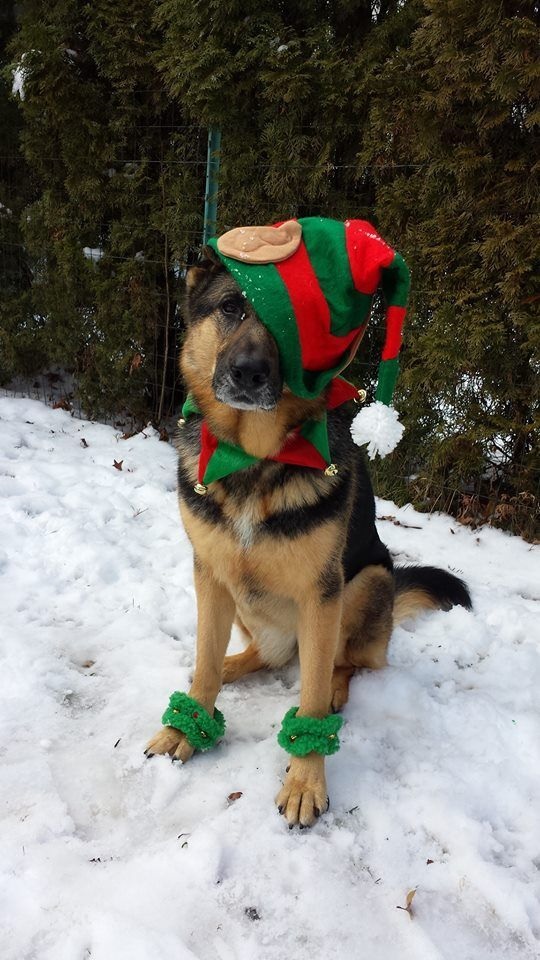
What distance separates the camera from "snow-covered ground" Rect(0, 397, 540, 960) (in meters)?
1.73

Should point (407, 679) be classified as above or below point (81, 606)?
above

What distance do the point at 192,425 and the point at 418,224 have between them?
9.78ft

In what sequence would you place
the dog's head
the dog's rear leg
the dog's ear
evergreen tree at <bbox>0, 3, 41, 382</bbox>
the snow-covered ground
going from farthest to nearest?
evergreen tree at <bbox>0, 3, 41, 382</bbox> < the dog's rear leg < the dog's ear < the dog's head < the snow-covered ground

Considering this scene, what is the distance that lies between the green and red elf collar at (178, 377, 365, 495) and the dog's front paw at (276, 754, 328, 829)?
1.09m

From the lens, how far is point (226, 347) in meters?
2.10

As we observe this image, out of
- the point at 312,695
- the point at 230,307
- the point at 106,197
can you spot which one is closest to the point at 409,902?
the point at 312,695

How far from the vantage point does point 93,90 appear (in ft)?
18.9

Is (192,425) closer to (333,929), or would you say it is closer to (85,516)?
(333,929)

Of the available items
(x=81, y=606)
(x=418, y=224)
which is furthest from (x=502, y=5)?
(x=81, y=606)

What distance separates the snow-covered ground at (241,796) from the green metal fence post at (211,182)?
3300 millimetres

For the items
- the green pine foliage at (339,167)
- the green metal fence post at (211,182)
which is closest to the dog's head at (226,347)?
the green pine foliage at (339,167)

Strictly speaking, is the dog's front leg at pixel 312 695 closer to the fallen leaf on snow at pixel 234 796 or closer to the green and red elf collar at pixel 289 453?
the fallen leaf on snow at pixel 234 796

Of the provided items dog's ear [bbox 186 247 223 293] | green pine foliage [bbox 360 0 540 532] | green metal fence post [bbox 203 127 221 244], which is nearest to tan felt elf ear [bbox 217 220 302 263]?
dog's ear [bbox 186 247 223 293]

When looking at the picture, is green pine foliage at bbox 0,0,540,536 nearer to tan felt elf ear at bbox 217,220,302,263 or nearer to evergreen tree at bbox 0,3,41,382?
evergreen tree at bbox 0,3,41,382
